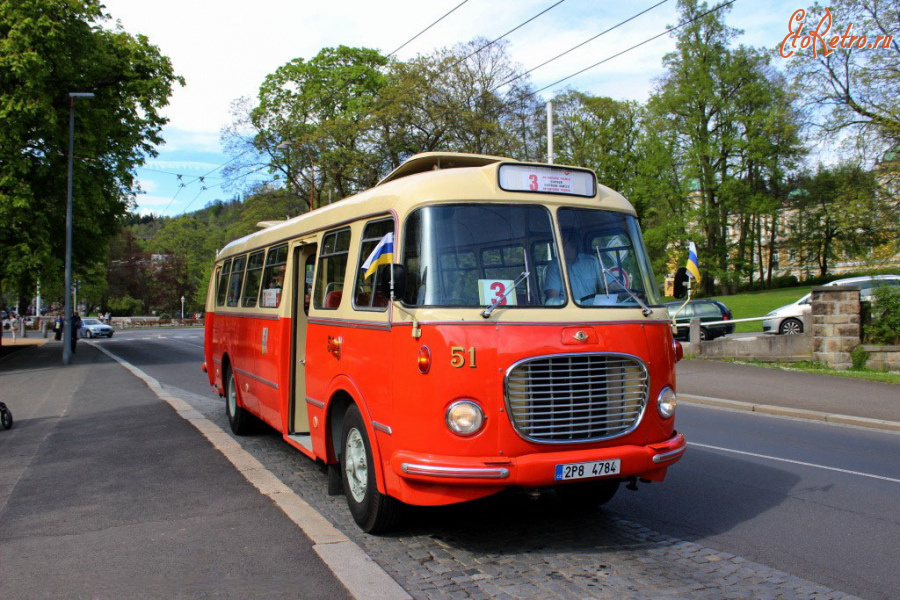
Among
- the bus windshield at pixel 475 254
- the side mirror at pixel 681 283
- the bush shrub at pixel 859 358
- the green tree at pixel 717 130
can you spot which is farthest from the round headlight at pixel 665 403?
the green tree at pixel 717 130

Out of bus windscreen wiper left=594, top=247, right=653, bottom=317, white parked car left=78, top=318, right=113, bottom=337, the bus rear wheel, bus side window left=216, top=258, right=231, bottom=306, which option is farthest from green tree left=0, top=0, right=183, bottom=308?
bus windscreen wiper left=594, top=247, right=653, bottom=317

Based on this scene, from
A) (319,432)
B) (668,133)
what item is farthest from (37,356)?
(668,133)

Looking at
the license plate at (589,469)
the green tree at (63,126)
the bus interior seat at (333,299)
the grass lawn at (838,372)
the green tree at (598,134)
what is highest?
the green tree at (598,134)

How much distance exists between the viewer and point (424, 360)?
4.82m

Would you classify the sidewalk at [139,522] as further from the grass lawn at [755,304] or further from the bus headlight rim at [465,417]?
the grass lawn at [755,304]

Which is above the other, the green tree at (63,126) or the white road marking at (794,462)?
the green tree at (63,126)

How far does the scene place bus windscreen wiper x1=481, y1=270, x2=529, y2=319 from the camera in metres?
4.86

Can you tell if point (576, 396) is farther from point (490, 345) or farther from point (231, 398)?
point (231, 398)

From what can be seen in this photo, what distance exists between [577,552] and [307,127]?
3991 centimetres

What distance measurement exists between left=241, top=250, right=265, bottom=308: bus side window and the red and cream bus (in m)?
2.95

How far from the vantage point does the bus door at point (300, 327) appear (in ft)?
24.6

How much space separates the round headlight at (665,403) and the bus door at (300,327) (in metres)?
3.60

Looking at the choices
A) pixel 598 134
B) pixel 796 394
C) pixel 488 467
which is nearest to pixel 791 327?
pixel 796 394

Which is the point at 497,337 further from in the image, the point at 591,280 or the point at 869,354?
the point at 869,354
